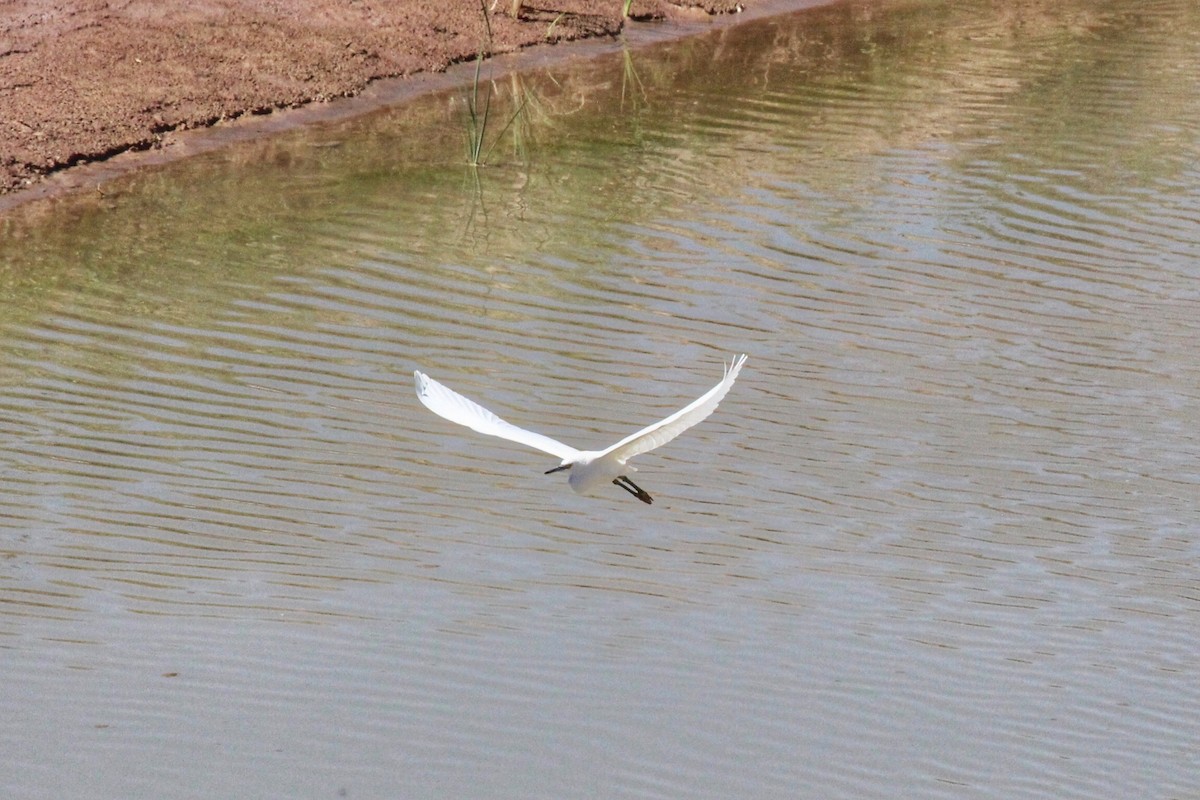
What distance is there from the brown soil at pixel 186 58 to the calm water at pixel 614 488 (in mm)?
657

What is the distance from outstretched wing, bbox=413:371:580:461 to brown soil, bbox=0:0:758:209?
6353 mm

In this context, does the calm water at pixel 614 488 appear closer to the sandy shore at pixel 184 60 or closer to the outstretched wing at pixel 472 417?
the sandy shore at pixel 184 60

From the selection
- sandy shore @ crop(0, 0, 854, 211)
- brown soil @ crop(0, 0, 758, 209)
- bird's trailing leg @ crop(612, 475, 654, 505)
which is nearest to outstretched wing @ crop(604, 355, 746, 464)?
bird's trailing leg @ crop(612, 475, 654, 505)

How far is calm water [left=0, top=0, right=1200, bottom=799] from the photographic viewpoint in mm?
4984

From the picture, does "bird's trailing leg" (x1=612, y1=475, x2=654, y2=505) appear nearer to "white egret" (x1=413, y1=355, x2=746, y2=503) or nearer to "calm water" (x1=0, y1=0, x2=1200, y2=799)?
"white egret" (x1=413, y1=355, x2=746, y2=503)

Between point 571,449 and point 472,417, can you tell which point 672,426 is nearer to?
point 571,449

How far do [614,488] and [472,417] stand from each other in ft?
5.62

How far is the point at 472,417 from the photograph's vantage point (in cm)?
496

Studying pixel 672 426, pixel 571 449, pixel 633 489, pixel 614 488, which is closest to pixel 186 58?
pixel 614 488

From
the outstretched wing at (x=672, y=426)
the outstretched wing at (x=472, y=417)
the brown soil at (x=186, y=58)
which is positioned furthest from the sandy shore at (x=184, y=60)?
the outstretched wing at (x=672, y=426)

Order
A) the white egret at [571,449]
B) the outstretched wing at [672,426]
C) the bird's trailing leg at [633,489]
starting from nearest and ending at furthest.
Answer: the outstretched wing at [672,426]
the white egret at [571,449]
the bird's trailing leg at [633,489]

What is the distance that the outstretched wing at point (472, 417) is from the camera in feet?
16.1

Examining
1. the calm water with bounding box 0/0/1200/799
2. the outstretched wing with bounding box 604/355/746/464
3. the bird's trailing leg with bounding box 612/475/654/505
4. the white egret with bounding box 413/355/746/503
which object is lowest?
the calm water with bounding box 0/0/1200/799

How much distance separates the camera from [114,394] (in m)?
7.46
